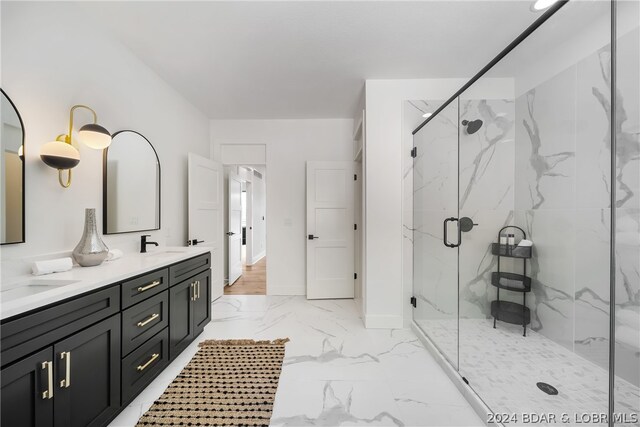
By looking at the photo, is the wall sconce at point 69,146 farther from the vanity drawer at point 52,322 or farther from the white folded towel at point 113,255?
the vanity drawer at point 52,322

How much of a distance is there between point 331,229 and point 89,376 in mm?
2822

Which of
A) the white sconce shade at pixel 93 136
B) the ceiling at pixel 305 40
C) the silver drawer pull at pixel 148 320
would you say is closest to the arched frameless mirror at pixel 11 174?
the white sconce shade at pixel 93 136

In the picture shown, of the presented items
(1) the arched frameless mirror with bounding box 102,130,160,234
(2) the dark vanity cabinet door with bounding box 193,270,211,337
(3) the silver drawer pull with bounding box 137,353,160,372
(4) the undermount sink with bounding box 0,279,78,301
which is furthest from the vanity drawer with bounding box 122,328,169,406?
(1) the arched frameless mirror with bounding box 102,130,160,234

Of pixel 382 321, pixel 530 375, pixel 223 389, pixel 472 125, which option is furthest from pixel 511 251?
pixel 223 389

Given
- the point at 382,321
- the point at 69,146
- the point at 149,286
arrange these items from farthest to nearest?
1. the point at 382,321
2. the point at 149,286
3. the point at 69,146

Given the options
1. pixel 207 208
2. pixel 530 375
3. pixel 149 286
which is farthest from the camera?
pixel 207 208

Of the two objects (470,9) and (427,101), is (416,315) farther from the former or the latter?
(470,9)

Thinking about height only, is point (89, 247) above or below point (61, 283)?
above

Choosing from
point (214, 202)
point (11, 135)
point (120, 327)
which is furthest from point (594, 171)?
point (214, 202)

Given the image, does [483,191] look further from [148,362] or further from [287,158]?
[287,158]

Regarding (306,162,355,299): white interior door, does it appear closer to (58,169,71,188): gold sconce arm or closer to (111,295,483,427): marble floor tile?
(111,295,483,427): marble floor tile

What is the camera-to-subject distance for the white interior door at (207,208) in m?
3.04

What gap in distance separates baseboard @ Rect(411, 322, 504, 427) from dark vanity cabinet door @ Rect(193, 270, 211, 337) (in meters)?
2.11

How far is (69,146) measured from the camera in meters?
1.53
